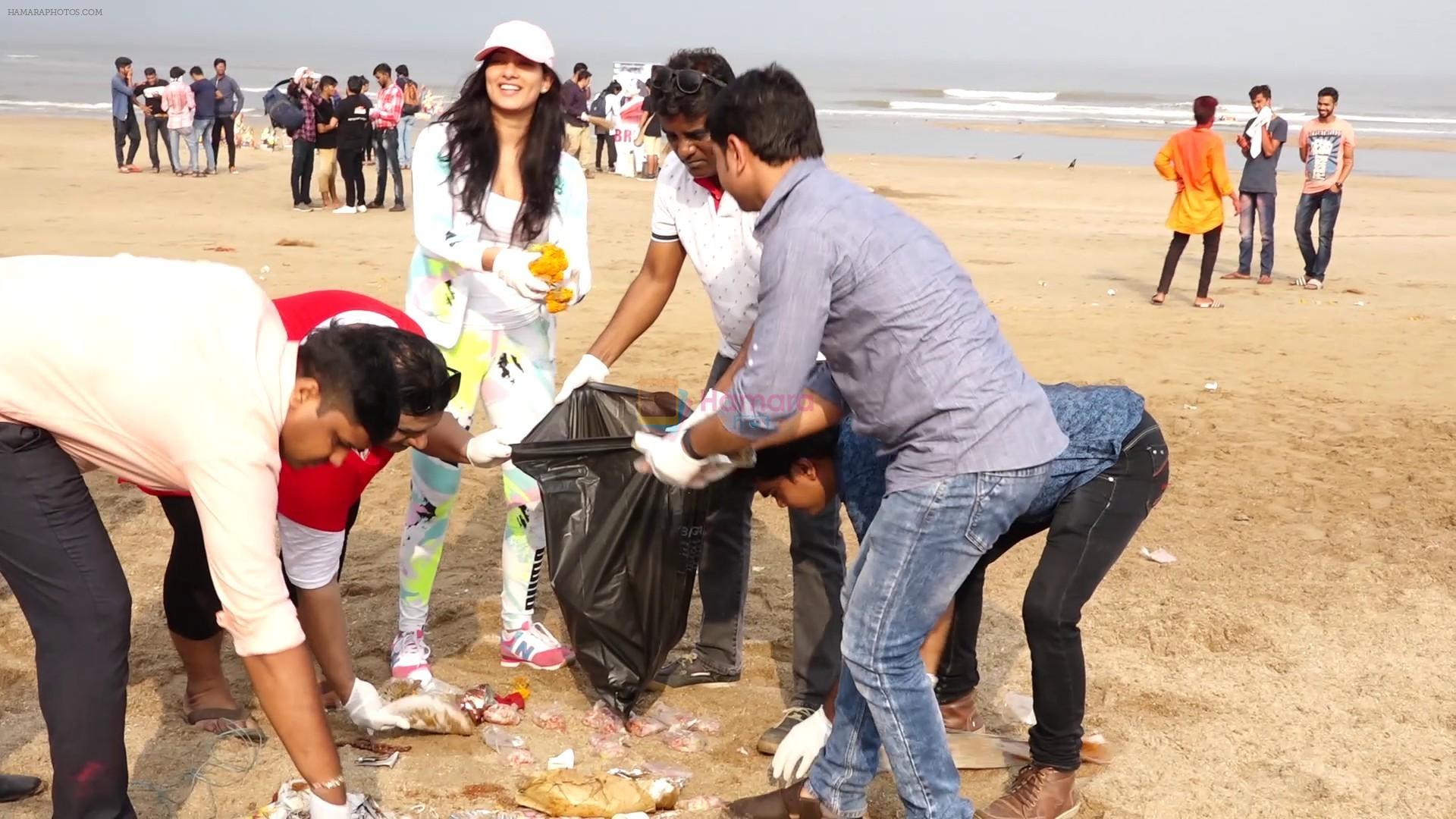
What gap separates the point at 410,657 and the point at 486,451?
0.89 m

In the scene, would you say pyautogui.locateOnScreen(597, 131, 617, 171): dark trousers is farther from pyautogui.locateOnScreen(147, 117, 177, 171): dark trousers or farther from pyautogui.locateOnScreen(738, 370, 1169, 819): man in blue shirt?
pyautogui.locateOnScreen(738, 370, 1169, 819): man in blue shirt

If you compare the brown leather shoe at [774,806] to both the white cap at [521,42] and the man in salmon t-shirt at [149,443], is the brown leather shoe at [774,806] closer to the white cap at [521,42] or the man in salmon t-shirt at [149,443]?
the man in salmon t-shirt at [149,443]

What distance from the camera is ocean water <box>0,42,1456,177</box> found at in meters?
27.7

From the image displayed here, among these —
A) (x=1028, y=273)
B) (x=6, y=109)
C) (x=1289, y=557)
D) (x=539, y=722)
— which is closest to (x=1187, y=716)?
(x=1289, y=557)

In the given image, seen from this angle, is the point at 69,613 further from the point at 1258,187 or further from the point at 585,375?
the point at 1258,187

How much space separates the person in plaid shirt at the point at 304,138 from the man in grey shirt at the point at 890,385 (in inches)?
497

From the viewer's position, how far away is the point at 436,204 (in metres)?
3.81

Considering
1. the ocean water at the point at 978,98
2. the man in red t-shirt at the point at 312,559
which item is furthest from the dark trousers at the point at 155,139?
the man in red t-shirt at the point at 312,559

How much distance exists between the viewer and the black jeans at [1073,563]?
3000mm

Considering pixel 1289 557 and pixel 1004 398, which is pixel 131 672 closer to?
pixel 1004 398

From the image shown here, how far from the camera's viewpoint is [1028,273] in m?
11.5

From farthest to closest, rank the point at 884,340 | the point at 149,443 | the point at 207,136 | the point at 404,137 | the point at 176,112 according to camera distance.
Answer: the point at 207,136, the point at 404,137, the point at 176,112, the point at 884,340, the point at 149,443

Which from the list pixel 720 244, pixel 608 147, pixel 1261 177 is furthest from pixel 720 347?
pixel 608 147

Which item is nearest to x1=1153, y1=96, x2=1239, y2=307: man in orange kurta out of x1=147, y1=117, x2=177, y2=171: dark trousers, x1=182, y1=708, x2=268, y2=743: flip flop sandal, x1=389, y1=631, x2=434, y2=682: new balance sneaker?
x1=389, y1=631, x2=434, y2=682: new balance sneaker
